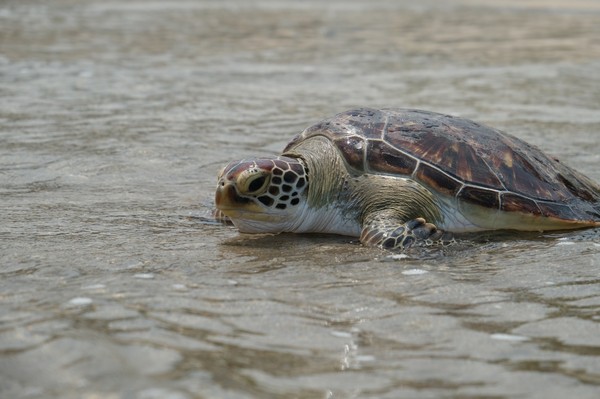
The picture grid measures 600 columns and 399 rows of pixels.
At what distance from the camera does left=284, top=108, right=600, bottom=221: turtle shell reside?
5492 millimetres

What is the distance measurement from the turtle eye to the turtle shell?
633 millimetres

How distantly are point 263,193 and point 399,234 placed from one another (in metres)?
0.86

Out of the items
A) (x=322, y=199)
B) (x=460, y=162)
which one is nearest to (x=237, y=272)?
(x=322, y=199)

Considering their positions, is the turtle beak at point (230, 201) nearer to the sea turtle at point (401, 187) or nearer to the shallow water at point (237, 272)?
the sea turtle at point (401, 187)

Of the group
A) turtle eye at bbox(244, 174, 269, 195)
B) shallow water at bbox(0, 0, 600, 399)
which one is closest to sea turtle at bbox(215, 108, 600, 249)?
turtle eye at bbox(244, 174, 269, 195)

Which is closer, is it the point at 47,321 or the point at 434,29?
the point at 47,321

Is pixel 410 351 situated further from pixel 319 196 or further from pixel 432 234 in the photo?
pixel 319 196

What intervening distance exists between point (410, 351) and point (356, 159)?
238 cm

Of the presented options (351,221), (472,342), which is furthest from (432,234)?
(472,342)

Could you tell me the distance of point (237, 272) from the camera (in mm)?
4512

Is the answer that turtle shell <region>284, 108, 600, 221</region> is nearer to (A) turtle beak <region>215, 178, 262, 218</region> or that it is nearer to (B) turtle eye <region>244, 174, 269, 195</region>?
(B) turtle eye <region>244, 174, 269, 195</region>

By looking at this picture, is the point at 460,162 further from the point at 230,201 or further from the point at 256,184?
the point at 230,201

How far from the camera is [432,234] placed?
5.24m

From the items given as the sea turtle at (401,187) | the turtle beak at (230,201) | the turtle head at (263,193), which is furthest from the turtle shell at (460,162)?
the turtle beak at (230,201)
